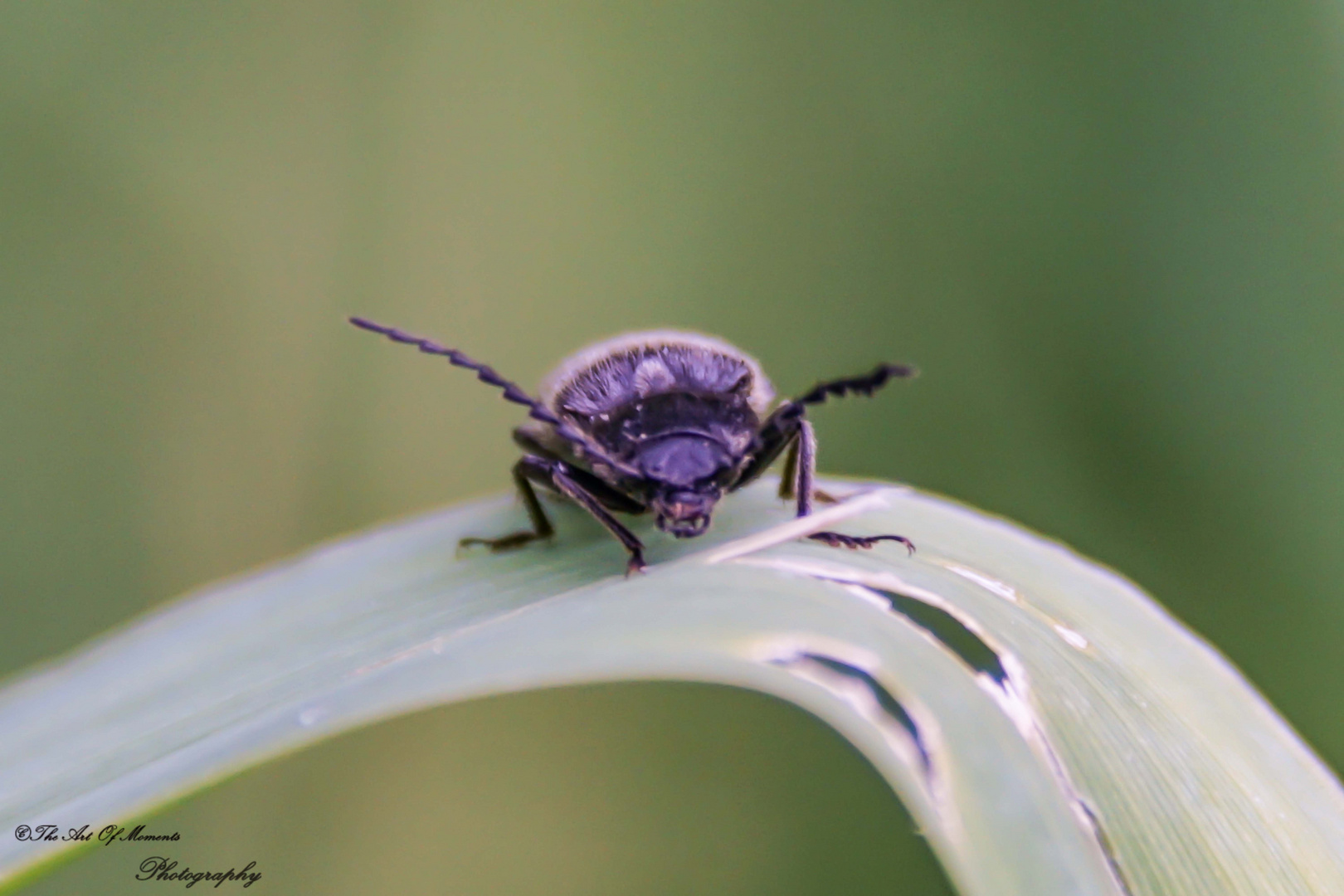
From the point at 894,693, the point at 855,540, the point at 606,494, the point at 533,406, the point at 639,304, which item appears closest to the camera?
the point at 894,693

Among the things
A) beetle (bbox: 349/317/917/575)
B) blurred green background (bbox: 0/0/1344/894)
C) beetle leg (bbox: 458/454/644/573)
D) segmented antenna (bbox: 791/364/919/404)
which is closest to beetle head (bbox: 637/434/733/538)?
beetle (bbox: 349/317/917/575)

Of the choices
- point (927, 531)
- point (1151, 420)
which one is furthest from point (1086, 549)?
point (927, 531)

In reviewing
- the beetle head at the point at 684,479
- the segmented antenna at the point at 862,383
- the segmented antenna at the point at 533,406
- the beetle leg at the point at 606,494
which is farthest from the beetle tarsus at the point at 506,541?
the segmented antenna at the point at 862,383

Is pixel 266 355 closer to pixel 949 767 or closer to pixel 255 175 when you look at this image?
pixel 255 175

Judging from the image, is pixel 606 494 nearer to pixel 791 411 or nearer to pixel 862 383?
pixel 791 411

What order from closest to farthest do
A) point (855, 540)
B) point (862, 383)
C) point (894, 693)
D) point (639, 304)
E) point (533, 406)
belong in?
point (894, 693) < point (855, 540) < point (862, 383) < point (533, 406) < point (639, 304)

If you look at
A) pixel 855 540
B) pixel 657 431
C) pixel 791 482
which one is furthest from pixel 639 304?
pixel 855 540
